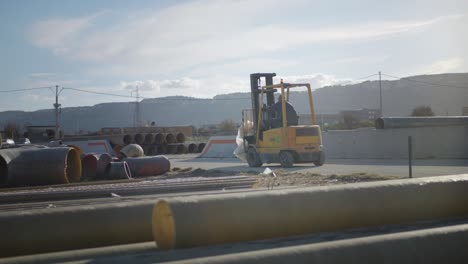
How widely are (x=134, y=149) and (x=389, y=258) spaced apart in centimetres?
2048

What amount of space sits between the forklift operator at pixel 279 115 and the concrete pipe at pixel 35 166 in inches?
333

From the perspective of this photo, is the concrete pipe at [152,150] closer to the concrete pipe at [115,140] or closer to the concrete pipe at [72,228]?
the concrete pipe at [115,140]

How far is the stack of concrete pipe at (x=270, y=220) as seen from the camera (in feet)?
16.1

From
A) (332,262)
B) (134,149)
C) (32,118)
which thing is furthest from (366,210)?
(32,118)

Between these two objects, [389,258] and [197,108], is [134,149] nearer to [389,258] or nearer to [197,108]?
[389,258]

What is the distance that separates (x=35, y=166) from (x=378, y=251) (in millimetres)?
12902

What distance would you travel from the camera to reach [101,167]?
18.6m

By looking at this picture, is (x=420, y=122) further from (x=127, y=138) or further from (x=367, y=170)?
(x=127, y=138)

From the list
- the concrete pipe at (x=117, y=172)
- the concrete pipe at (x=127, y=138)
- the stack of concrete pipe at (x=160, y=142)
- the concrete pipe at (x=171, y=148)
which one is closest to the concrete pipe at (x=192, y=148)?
the stack of concrete pipe at (x=160, y=142)

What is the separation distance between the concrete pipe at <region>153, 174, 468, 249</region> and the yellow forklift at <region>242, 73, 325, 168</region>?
13393 millimetres

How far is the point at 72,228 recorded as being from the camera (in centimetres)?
553

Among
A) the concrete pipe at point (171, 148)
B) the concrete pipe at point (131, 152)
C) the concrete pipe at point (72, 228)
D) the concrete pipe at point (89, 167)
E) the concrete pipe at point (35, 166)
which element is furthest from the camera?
the concrete pipe at point (171, 148)

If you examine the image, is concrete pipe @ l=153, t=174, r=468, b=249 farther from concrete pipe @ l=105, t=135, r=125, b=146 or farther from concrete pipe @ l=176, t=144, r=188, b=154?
concrete pipe @ l=176, t=144, r=188, b=154

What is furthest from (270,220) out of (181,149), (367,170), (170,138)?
(170,138)
